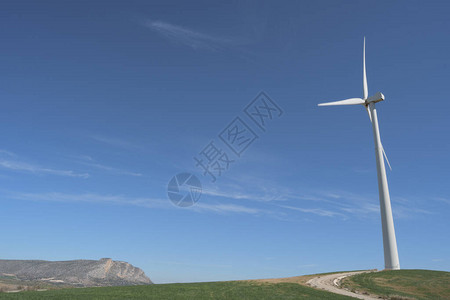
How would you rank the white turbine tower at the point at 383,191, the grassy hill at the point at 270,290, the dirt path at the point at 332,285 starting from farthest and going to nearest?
the white turbine tower at the point at 383,191 → the dirt path at the point at 332,285 → the grassy hill at the point at 270,290

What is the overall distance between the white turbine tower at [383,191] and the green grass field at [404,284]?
523 cm

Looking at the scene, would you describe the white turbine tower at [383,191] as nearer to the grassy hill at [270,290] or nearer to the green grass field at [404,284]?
the green grass field at [404,284]

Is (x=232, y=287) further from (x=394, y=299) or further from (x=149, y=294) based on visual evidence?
(x=394, y=299)

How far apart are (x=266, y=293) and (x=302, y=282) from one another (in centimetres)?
1521

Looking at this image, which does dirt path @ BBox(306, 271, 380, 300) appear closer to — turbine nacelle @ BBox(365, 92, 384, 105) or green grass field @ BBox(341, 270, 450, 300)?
green grass field @ BBox(341, 270, 450, 300)

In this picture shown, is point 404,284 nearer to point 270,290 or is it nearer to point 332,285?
point 332,285

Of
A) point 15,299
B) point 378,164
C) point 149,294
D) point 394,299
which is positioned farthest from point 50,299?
point 378,164

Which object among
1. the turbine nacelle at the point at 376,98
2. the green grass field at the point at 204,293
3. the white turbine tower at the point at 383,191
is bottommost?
the green grass field at the point at 204,293

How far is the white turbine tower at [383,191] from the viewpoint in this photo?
2987 inches

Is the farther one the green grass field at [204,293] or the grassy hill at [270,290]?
the grassy hill at [270,290]

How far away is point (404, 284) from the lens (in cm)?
5862

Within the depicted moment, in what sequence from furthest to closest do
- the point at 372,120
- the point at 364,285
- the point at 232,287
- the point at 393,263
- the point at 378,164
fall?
1. the point at 372,120
2. the point at 378,164
3. the point at 393,263
4. the point at 364,285
5. the point at 232,287

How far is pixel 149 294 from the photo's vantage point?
148ft

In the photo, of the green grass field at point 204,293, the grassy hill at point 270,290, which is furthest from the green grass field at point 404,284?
the green grass field at point 204,293
